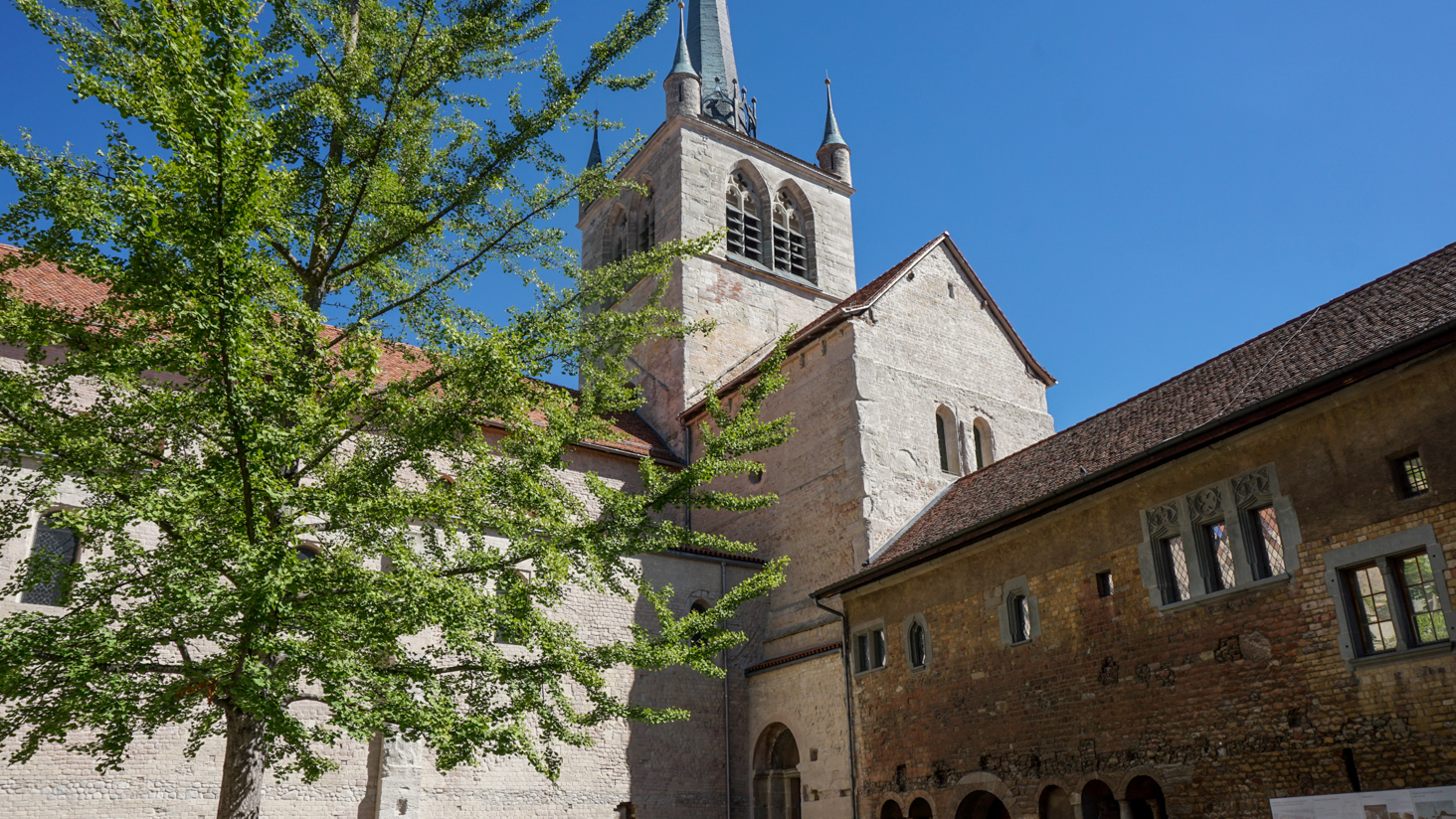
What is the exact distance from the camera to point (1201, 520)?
10781 millimetres

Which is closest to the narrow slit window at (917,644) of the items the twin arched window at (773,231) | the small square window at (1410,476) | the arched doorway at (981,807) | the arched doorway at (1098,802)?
the arched doorway at (981,807)

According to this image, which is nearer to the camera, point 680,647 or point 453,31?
point 680,647

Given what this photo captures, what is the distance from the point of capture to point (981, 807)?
13.0 m

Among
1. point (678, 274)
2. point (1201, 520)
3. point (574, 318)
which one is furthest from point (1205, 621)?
point (678, 274)

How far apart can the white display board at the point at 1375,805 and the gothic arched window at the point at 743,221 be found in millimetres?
20420

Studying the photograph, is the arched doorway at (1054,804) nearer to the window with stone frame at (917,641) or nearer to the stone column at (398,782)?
the window with stone frame at (917,641)

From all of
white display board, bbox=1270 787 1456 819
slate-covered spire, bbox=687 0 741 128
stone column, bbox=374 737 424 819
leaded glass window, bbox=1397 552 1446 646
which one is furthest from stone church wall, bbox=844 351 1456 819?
slate-covered spire, bbox=687 0 741 128

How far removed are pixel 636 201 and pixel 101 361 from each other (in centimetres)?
2290

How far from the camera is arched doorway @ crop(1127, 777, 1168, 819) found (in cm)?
1052

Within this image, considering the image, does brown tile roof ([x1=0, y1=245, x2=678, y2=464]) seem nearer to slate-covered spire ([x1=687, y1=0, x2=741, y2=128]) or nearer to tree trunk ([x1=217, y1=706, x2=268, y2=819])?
tree trunk ([x1=217, y1=706, x2=268, y2=819])

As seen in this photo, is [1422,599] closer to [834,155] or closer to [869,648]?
[869,648]

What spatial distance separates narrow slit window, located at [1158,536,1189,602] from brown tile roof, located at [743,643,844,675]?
6.36 meters

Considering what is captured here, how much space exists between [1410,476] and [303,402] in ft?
32.7

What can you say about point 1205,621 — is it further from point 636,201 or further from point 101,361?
point 636,201
